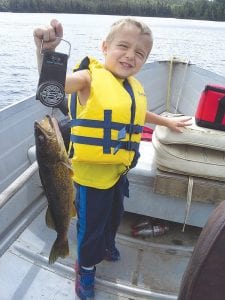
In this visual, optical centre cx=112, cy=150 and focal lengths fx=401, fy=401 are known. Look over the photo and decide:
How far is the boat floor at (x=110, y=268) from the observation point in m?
2.49

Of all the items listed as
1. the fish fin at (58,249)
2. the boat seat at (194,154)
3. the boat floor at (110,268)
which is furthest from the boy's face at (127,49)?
the boat floor at (110,268)

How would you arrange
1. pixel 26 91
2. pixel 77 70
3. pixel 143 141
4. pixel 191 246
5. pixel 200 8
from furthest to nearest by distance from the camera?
pixel 200 8, pixel 26 91, pixel 143 141, pixel 191 246, pixel 77 70

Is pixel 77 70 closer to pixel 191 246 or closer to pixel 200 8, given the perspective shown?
pixel 191 246

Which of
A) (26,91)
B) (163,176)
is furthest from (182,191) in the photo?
(26,91)

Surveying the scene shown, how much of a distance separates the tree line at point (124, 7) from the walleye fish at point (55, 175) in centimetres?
4590

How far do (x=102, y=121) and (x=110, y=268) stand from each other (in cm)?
113

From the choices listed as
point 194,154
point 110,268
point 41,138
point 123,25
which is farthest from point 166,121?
point 41,138

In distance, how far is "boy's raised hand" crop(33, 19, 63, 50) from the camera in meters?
1.60

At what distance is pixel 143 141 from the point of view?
11.9ft

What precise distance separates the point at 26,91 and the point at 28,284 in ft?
30.0

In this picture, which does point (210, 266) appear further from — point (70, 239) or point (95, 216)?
point (70, 239)

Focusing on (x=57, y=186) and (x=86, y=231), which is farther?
(x=86, y=231)

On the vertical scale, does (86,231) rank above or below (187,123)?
below

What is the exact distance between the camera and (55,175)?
1.84 m
